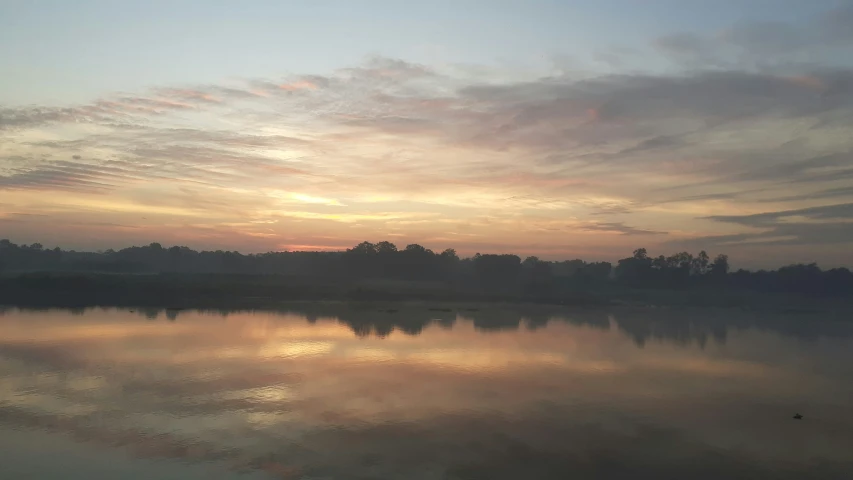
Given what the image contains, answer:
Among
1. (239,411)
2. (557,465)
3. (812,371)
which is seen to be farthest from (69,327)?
(812,371)

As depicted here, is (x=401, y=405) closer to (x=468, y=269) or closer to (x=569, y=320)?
(x=569, y=320)

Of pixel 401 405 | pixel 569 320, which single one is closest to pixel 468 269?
pixel 569 320

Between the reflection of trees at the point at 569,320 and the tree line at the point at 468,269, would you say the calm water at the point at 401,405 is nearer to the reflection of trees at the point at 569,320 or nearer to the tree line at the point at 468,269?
the reflection of trees at the point at 569,320

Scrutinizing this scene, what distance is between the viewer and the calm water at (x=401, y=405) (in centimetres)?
1536

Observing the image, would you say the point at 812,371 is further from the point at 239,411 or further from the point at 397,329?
the point at 239,411

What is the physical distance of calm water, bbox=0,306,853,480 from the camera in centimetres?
1536

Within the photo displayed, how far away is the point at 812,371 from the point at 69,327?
46439 millimetres

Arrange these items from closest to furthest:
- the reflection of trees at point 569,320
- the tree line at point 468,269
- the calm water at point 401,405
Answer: the calm water at point 401,405
the reflection of trees at point 569,320
the tree line at point 468,269

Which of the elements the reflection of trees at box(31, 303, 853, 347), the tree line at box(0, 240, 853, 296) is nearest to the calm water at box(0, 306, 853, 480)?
the reflection of trees at box(31, 303, 853, 347)

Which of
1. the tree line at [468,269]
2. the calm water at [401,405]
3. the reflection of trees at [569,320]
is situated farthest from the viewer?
A: the tree line at [468,269]

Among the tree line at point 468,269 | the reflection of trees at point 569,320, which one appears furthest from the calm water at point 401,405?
the tree line at point 468,269

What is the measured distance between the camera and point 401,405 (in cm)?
2123

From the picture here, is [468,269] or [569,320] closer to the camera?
[569,320]

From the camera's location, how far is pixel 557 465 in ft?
51.1
